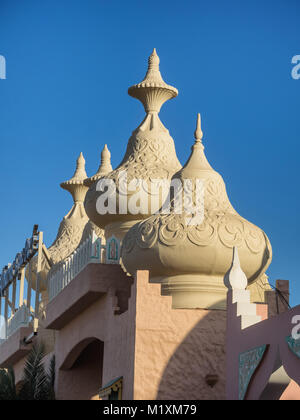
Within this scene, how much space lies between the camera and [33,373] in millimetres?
24516

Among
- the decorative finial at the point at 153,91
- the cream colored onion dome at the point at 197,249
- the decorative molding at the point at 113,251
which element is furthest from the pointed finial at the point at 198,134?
the decorative finial at the point at 153,91

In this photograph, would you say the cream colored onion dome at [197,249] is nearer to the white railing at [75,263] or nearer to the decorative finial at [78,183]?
the white railing at [75,263]

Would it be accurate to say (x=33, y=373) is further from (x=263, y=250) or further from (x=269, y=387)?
(x=269, y=387)

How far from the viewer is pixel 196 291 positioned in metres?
19.4

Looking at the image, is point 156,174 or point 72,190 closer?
point 156,174

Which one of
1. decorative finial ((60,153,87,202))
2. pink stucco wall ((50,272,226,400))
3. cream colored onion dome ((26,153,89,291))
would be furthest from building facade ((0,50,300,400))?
decorative finial ((60,153,87,202))

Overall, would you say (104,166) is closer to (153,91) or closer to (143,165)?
(153,91)

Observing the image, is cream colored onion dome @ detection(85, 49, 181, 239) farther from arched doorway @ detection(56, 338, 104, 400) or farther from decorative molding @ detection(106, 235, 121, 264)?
arched doorway @ detection(56, 338, 104, 400)

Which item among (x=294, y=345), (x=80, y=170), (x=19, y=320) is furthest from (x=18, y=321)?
(x=294, y=345)

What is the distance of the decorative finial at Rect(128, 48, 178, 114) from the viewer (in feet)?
79.1

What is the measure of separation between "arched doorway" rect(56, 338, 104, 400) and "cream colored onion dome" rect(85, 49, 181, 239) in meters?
3.10

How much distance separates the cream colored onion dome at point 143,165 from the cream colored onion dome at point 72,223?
8.26 metres
